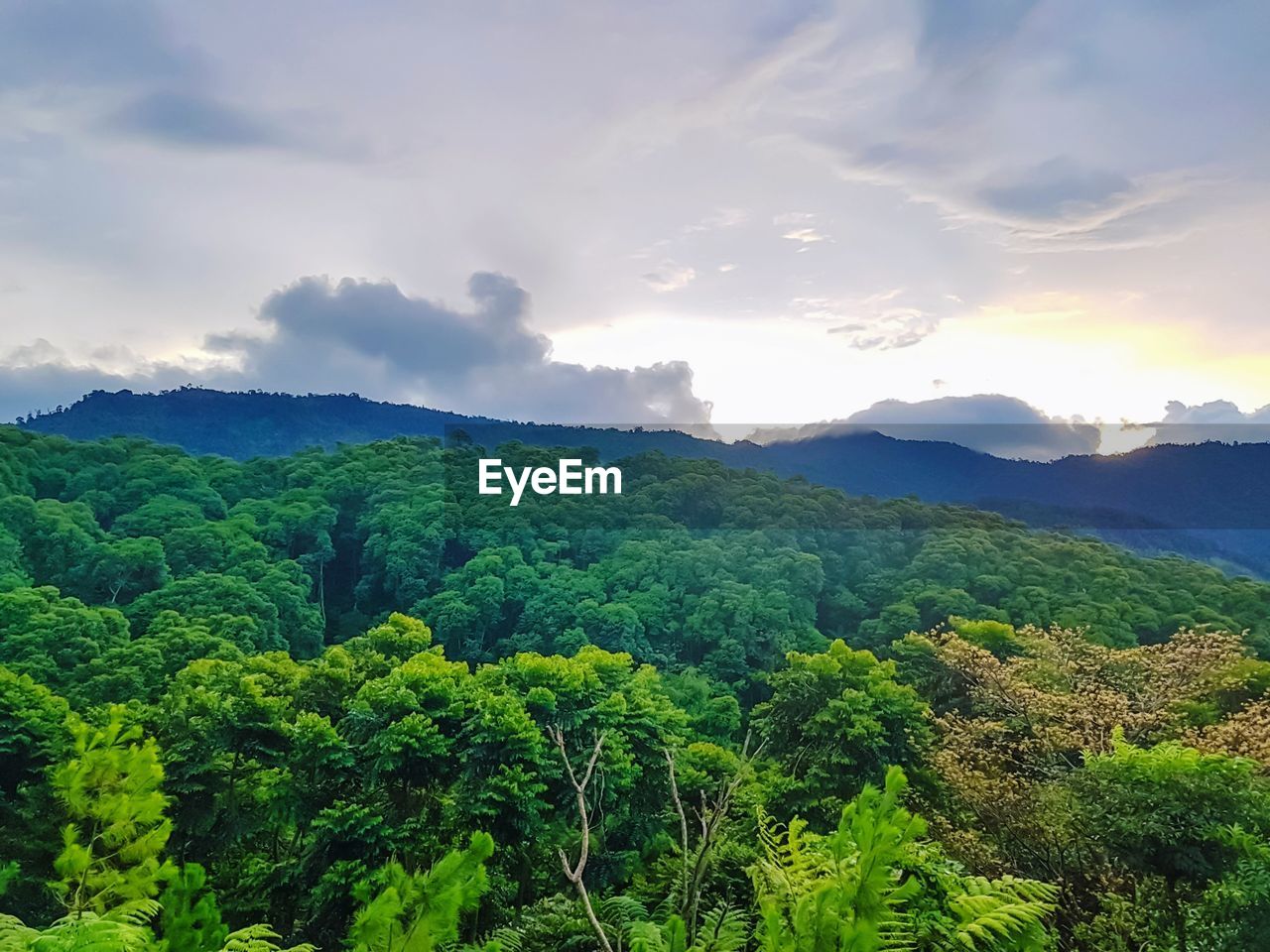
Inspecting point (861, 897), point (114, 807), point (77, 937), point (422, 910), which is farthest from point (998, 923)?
A: point (114, 807)

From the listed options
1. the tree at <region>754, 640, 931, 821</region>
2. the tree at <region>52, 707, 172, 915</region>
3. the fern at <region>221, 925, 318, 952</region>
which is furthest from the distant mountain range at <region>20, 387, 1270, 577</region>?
the fern at <region>221, 925, 318, 952</region>

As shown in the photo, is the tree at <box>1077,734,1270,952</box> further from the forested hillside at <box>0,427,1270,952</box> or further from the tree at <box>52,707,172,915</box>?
the tree at <box>52,707,172,915</box>

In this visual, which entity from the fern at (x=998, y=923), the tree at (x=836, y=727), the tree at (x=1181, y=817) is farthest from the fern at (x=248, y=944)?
the tree at (x=836, y=727)

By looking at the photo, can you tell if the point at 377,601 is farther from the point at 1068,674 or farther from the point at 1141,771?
the point at 1141,771

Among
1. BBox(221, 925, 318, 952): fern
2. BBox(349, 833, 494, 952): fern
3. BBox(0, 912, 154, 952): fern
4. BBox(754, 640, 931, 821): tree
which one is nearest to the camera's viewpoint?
BBox(0, 912, 154, 952): fern

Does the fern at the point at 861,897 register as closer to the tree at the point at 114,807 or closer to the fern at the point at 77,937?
the fern at the point at 77,937

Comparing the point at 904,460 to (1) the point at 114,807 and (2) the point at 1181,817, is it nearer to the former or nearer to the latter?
(2) the point at 1181,817

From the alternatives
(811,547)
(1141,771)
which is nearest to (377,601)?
(811,547)
